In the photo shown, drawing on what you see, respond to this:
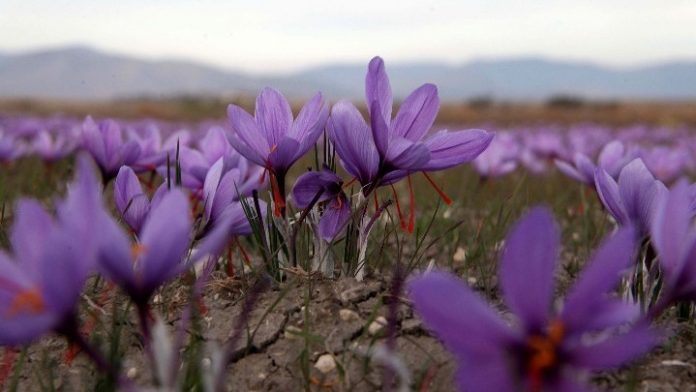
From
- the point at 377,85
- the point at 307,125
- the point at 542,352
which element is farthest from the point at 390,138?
the point at 542,352

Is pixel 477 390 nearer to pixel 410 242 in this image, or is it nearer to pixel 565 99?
pixel 410 242

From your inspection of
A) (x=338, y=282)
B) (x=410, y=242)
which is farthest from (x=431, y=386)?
(x=410, y=242)

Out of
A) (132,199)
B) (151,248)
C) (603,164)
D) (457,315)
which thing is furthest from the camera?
(603,164)

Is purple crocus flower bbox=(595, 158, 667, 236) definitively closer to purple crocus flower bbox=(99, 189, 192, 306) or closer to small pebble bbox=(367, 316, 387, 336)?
small pebble bbox=(367, 316, 387, 336)

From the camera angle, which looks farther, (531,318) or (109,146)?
(109,146)

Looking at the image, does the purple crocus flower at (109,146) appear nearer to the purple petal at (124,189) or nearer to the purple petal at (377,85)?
the purple petal at (124,189)

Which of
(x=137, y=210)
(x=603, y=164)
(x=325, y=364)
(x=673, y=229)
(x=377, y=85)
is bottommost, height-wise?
(x=325, y=364)

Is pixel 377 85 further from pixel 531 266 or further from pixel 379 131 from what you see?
pixel 531 266
